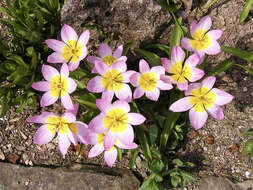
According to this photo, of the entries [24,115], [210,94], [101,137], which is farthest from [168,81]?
[24,115]

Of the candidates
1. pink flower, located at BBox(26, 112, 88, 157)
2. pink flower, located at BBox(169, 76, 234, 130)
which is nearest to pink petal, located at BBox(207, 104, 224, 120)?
pink flower, located at BBox(169, 76, 234, 130)

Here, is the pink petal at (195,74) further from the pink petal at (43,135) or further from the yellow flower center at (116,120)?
the pink petal at (43,135)

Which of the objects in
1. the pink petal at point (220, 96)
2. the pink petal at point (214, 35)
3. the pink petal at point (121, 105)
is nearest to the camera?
the pink petal at point (121, 105)

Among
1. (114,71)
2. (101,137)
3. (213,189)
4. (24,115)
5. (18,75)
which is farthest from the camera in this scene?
(24,115)

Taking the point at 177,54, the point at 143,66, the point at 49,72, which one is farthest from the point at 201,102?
the point at 49,72

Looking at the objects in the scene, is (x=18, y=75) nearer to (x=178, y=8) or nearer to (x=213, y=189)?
(x=178, y=8)

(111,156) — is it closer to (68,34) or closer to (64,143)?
(64,143)

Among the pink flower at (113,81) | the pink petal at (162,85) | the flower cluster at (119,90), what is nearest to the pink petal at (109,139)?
the flower cluster at (119,90)
